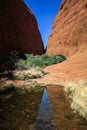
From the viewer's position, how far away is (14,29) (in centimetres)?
2905

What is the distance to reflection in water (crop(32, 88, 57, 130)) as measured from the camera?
5207 millimetres

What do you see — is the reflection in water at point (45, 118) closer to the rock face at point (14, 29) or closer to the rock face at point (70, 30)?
the rock face at point (14, 29)

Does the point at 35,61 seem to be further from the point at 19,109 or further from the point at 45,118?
the point at 45,118

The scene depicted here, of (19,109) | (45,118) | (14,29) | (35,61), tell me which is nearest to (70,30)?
(14,29)

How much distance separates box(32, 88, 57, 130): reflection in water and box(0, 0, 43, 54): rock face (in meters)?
17.5

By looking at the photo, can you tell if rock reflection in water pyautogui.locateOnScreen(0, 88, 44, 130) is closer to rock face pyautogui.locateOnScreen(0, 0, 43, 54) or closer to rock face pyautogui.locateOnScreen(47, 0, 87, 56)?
rock face pyautogui.locateOnScreen(0, 0, 43, 54)

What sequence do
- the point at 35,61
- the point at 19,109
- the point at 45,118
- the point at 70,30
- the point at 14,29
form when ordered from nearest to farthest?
1. the point at 45,118
2. the point at 19,109
3. the point at 35,61
4. the point at 14,29
5. the point at 70,30

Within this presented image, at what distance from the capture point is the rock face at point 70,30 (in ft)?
89.3

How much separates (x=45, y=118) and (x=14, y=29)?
24416mm

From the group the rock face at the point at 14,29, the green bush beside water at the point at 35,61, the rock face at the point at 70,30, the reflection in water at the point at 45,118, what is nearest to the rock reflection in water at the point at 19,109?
the reflection in water at the point at 45,118

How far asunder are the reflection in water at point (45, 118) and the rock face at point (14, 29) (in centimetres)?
1748

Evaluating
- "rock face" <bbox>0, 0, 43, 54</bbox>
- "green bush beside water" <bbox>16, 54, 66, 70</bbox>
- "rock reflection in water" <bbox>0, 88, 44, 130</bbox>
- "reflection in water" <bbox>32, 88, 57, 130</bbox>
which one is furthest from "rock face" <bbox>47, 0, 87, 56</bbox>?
"reflection in water" <bbox>32, 88, 57, 130</bbox>

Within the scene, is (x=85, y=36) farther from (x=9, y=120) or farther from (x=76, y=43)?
(x=9, y=120)

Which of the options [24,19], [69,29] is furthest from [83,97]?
[24,19]
